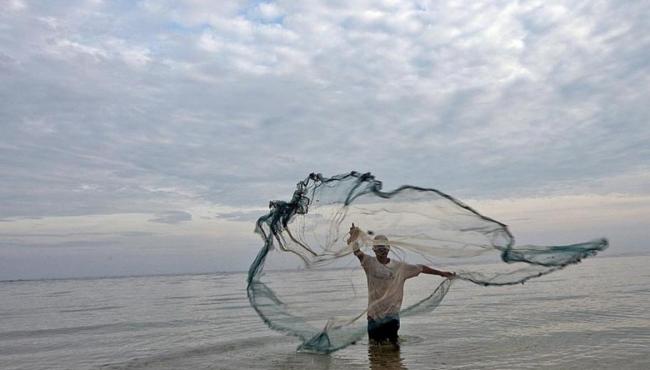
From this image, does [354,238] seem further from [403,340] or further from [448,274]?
[403,340]

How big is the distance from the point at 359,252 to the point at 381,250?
1.19ft

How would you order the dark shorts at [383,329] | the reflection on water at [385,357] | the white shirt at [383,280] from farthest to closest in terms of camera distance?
the dark shorts at [383,329], the white shirt at [383,280], the reflection on water at [385,357]

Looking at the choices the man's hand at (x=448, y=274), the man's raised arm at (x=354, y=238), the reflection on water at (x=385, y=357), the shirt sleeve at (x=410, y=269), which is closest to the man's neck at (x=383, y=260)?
the shirt sleeve at (x=410, y=269)

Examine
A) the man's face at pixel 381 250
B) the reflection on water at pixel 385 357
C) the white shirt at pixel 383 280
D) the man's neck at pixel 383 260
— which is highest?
the man's face at pixel 381 250

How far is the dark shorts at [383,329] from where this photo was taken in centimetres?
941

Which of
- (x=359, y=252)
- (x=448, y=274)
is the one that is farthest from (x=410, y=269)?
(x=359, y=252)

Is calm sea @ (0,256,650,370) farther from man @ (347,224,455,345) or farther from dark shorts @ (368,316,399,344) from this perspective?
man @ (347,224,455,345)

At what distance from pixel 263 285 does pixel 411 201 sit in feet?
9.44

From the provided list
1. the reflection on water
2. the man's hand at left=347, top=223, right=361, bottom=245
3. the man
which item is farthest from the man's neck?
the reflection on water

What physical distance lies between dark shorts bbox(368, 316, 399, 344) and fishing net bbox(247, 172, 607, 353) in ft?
0.38

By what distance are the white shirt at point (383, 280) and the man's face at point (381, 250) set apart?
5.7 inches

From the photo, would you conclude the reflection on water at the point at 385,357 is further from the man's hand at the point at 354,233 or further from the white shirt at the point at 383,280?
the man's hand at the point at 354,233

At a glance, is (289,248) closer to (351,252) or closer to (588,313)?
(351,252)

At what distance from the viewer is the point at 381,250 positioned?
29.9 feet
